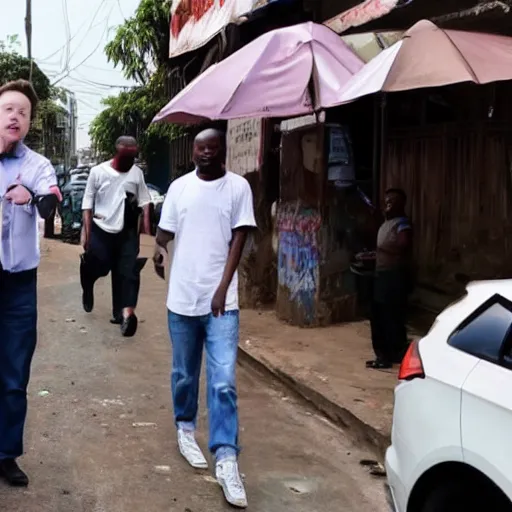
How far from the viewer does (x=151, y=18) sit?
647 inches

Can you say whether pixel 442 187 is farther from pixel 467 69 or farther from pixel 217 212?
pixel 217 212

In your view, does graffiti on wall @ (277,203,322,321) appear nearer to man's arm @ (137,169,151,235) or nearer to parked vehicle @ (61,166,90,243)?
man's arm @ (137,169,151,235)

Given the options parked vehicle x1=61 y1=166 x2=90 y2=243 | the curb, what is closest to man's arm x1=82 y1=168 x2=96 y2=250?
the curb

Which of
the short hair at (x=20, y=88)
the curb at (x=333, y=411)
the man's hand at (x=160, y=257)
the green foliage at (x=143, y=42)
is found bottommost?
the curb at (x=333, y=411)

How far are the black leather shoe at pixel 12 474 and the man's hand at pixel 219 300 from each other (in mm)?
1302

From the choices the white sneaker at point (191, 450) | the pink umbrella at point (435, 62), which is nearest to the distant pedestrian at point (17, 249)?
the white sneaker at point (191, 450)

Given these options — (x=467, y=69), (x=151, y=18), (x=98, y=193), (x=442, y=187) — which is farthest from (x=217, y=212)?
(x=151, y=18)

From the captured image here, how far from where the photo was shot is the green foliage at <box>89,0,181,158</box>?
16.4m

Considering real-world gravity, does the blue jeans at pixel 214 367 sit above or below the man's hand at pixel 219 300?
below

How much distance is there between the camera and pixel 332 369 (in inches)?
262

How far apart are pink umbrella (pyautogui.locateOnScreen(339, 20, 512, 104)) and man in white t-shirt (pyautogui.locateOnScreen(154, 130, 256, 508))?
4.17 ft

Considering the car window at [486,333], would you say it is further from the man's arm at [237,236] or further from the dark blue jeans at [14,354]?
the dark blue jeans at [14,354]

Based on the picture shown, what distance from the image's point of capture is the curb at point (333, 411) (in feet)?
16.7

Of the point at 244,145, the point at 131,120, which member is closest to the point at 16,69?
the point at 131,120
